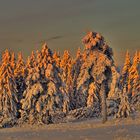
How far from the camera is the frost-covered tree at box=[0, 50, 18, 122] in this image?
231 ft

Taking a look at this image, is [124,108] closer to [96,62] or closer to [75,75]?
[96,62]

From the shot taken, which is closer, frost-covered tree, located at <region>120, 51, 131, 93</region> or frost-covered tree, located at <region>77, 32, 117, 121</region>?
frost-covered tree, located at <region>77, 32, 117, 121</region>

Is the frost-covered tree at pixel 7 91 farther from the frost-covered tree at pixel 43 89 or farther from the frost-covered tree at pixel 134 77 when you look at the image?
the frost-covered tree at pixel 134 77

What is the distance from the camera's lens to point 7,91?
236 feet

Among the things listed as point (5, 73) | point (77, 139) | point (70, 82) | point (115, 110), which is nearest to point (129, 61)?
point (70, 82)

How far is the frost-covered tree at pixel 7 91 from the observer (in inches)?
2776

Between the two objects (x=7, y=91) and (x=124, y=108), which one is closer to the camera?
(x=124, y=108)

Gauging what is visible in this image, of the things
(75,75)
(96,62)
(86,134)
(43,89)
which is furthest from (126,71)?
(86,134)

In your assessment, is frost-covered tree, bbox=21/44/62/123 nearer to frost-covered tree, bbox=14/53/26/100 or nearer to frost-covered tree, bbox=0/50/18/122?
frost-covered tree, bbox=0/50/18/122

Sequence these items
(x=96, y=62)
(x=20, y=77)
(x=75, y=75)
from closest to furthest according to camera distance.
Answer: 1. (x=96, y=62)
2. (x=20, y=77)
3. (x=75, y=75)

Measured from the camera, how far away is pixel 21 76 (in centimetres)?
7581

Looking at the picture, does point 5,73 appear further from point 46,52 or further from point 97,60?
point 97,60

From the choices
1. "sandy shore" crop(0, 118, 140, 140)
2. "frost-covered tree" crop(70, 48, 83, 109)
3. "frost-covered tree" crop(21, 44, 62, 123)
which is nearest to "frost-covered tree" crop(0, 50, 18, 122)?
"frost-covered tree" crop(21, 44, 62, 123)

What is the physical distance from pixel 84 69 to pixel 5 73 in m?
20.0
